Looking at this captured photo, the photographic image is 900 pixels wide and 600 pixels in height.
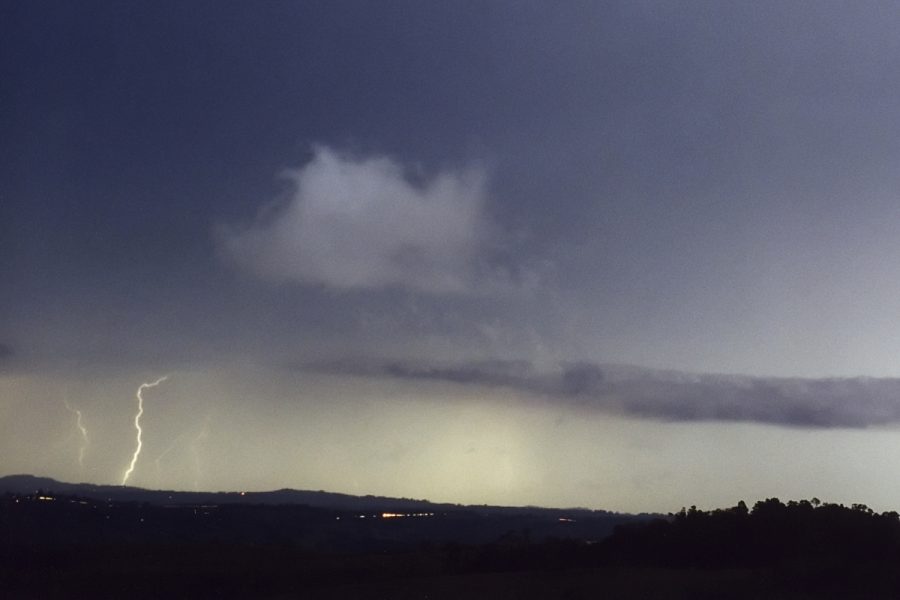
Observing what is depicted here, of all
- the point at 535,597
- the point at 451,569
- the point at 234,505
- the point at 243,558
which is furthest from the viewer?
the point at 234,505

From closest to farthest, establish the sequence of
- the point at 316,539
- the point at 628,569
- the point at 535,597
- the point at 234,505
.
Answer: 1. the point at 535,597
2. the point at 628,569
3. the point at 316,539
4. the point at 234,505

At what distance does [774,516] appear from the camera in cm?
5256

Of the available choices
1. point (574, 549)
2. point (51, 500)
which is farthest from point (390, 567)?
point (51, 500)

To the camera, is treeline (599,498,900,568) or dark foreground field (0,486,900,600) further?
treeline (599,498,900,568)

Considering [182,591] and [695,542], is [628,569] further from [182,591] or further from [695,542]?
[182,591]

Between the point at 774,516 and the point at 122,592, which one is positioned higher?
the point at 774,516

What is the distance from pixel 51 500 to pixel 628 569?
324 feet

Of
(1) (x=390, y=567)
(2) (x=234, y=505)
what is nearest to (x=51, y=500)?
(2) (x=234, y=505)

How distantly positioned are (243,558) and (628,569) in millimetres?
31139

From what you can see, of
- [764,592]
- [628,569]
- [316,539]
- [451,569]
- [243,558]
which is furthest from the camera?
[316,539]

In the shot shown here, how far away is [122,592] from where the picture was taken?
50812 mm

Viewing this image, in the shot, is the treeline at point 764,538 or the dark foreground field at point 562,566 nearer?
the dark foreground field at point 562,566

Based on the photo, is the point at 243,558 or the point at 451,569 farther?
the point at 243,558

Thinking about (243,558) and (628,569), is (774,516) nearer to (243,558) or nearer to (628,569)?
(628,569)
